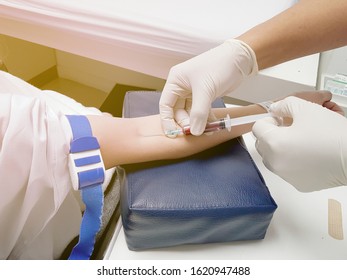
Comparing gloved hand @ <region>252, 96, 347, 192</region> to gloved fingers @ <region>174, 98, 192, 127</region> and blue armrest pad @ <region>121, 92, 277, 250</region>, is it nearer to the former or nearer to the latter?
blue armrest pad @ <region>121, 92, 277, 250</region>

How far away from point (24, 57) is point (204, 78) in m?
1.58

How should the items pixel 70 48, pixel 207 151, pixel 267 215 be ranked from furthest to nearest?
1. pixel 70 48
2. pixel 207 151
3. pixel 267 215

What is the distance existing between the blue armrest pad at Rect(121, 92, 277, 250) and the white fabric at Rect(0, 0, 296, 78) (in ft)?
1.95

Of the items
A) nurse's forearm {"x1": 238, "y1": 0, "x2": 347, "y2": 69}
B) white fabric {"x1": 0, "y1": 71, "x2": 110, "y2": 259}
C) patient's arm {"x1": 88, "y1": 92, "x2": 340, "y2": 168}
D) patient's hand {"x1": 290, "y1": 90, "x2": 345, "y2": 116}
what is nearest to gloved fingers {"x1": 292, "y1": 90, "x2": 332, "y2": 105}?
patient's hand {"x1": 290, "y1": 90, "x2": 345, "y2": 116}

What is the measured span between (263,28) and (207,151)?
0.40m

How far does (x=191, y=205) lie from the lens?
29.7 inches

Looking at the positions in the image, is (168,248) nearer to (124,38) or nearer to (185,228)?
(185,228)

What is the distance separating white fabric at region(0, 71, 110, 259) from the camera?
688 mm

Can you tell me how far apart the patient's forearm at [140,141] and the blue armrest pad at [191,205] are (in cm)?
3

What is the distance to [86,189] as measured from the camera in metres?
0.75

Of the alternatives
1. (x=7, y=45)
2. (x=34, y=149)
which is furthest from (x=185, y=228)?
(x=7, y=45)

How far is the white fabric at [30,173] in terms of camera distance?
69cm

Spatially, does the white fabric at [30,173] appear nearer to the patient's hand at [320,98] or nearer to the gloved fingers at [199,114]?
the gloved fingers at [199,114]

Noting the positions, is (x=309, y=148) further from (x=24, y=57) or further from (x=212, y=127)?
(x=24, y=57)
